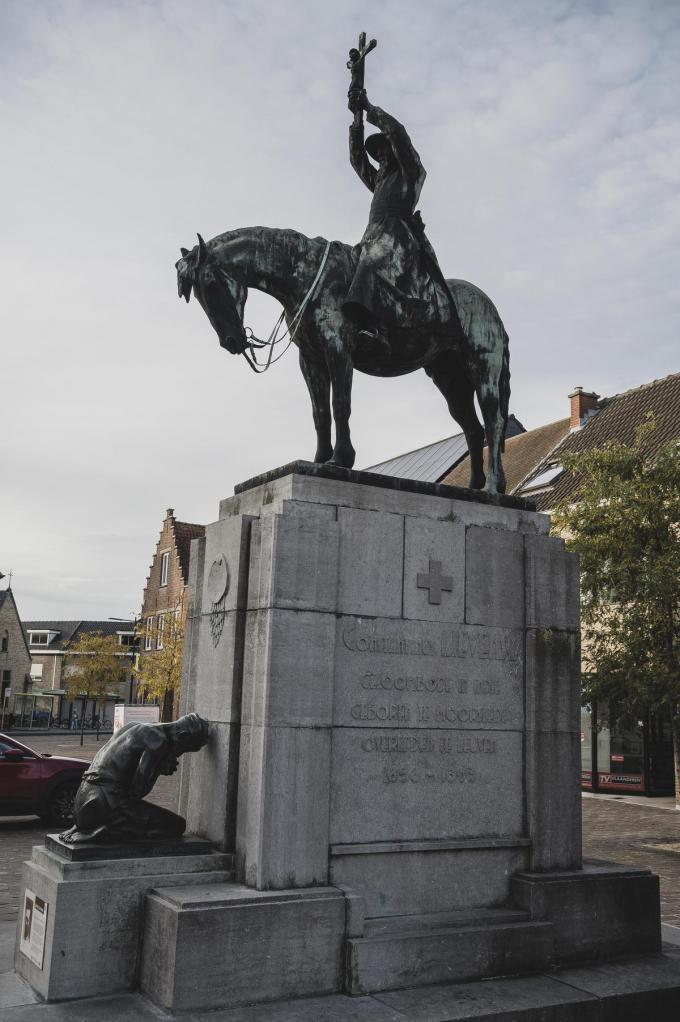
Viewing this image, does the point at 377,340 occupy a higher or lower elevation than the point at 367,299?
lower

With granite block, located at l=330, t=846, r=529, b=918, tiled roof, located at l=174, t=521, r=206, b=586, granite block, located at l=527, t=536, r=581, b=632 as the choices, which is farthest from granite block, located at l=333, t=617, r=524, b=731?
tiled roof, located at l=174, t=521, r=206, b=586

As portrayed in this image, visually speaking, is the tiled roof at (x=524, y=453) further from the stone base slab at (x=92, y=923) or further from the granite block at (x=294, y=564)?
the stone base slab at (x=92, y=923)

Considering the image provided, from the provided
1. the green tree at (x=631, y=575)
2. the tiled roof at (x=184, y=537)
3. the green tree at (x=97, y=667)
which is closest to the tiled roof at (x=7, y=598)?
the green tree at (x=97, y=667)

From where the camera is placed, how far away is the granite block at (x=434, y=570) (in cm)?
657

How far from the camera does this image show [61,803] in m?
15.3

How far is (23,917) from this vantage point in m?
5.82

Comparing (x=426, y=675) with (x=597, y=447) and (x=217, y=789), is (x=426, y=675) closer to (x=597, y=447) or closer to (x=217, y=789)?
(x=217, y=789)

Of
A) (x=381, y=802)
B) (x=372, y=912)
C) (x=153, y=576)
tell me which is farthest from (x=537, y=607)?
(x=153, y=576)

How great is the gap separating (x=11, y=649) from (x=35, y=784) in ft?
181

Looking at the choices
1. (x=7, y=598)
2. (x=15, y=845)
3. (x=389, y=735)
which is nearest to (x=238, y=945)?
(x=389, y=735)

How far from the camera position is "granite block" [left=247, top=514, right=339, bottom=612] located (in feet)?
19.7

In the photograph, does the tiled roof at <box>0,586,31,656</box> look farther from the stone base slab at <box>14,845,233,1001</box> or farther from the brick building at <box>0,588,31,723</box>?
the stone base slab at <box>14,845,233,1001</box>

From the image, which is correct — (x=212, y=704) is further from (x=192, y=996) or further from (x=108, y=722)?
(x=108, y=722)

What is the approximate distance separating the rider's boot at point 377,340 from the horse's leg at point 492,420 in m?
0.96
